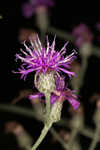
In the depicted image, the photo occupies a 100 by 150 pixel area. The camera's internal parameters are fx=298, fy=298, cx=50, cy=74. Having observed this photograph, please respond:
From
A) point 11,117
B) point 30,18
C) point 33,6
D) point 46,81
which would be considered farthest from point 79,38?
point 46,81

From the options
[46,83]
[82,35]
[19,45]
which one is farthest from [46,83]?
[19,45]

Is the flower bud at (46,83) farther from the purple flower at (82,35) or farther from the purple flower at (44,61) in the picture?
the purple flower at (82,35)

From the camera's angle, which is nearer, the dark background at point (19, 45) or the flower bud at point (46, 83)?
the flower bud at point (46, 83)

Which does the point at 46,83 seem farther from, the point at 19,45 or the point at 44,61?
the point at 19,45

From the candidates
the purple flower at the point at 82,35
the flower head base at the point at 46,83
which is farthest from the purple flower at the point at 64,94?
the purple flower at the point at 82,35

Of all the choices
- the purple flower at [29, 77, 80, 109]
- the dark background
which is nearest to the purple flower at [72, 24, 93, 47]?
the dark background
